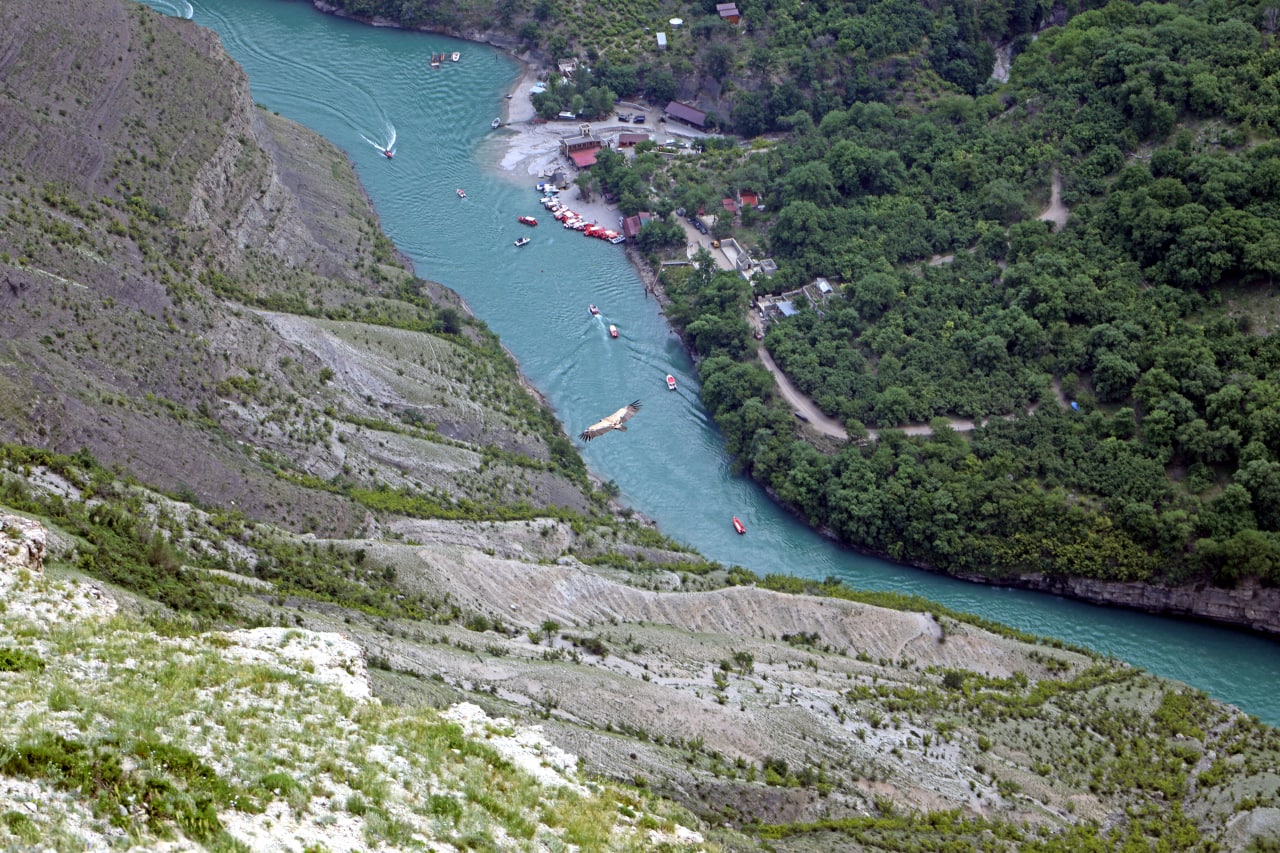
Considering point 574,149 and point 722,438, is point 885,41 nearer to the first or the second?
point 574,149

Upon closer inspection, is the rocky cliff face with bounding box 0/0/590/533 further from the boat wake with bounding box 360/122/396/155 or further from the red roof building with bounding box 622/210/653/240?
the boat wake with bounding box 360/122/396/155

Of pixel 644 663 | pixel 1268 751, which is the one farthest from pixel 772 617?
pixel 1268 751

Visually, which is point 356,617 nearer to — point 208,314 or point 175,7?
point 208,314

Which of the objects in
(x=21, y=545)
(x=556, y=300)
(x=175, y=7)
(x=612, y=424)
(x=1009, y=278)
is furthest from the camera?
(x=175, y=7)

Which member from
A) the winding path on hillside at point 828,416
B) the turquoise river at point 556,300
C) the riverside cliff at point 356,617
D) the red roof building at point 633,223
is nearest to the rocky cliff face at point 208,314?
the riverside cliff at point 356,617

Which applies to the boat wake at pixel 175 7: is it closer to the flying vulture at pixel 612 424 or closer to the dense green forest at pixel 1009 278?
the dense green forest at pixel 1009 278

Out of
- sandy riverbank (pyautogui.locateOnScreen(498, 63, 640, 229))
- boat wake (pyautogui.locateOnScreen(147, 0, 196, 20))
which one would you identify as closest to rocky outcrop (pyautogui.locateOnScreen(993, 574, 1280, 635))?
sandy riverbank (pyautogui.locateOnScreen(498, 63, 640, 229))

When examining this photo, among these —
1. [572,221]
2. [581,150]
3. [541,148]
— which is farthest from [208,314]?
[541,148]
